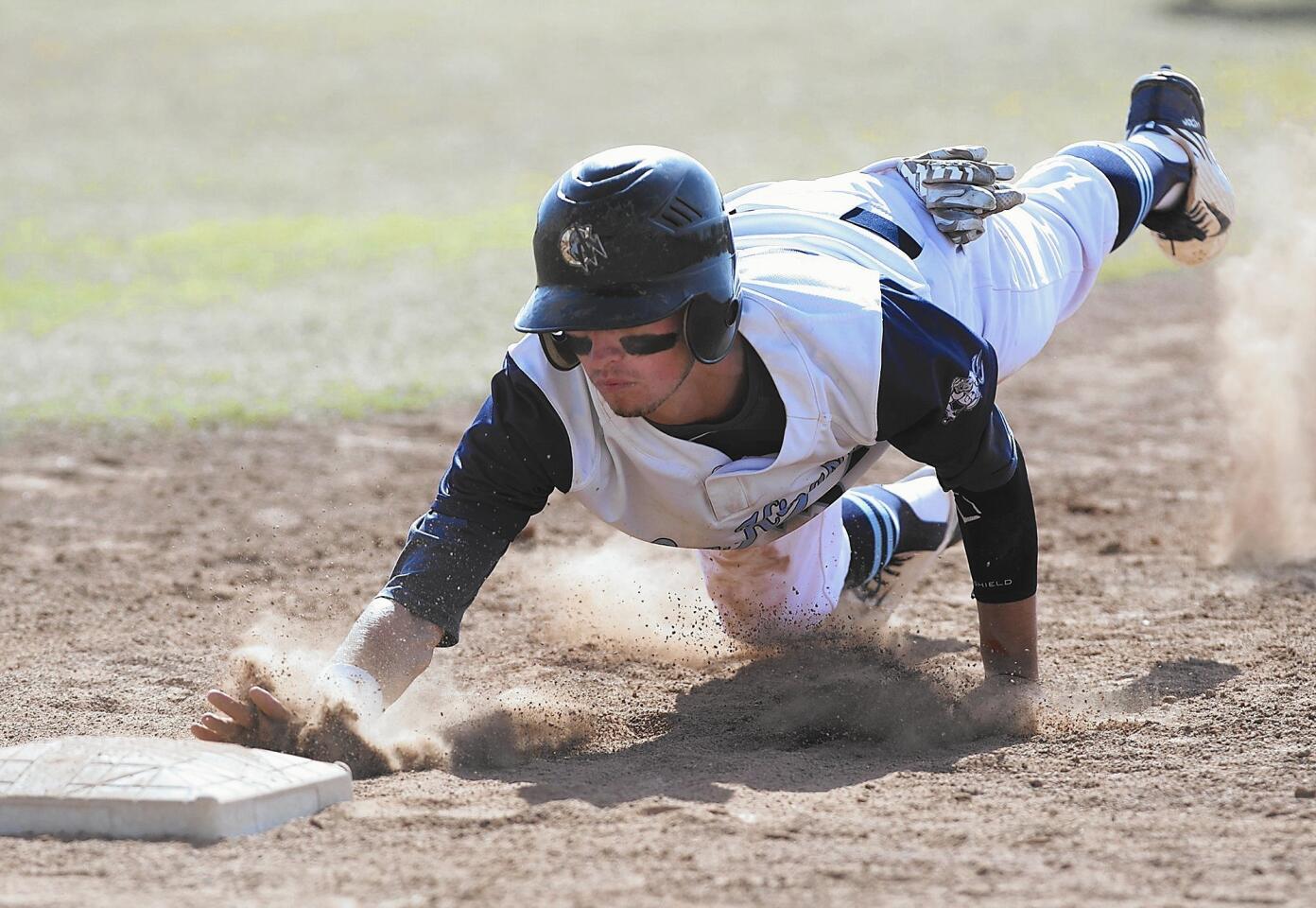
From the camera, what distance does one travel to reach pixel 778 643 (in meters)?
4.70

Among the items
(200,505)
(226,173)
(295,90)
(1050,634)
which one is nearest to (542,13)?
(295,90)

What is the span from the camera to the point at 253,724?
3.60 metres

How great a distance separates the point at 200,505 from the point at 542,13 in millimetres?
24203

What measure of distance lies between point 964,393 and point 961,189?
0.92m

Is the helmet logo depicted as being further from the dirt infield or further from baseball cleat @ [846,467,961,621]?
baseball cleat @ [846,467,961,621]

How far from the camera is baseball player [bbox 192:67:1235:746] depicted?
136 inches

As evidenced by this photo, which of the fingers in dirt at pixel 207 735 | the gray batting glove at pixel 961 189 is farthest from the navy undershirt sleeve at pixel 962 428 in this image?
the fingers in dirt at pixel 207 735

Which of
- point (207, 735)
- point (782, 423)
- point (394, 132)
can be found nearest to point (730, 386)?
point (782, 423)

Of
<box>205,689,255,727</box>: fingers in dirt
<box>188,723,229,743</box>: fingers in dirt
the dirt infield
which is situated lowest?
the dirt infield

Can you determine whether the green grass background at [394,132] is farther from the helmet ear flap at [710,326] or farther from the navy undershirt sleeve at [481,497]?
the helmet ear flap at [710,326]

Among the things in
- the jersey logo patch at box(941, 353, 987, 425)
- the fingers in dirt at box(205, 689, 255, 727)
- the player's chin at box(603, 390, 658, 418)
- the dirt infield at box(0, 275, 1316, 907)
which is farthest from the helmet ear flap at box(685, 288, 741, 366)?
the fingers in dirt at box(205, 689, 255, 727)

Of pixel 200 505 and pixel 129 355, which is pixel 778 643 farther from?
pixel 129 355

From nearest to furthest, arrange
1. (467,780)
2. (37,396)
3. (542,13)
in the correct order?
(467,780) < (37,396) < (542,13)

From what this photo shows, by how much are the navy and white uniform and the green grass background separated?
4.81 metres
